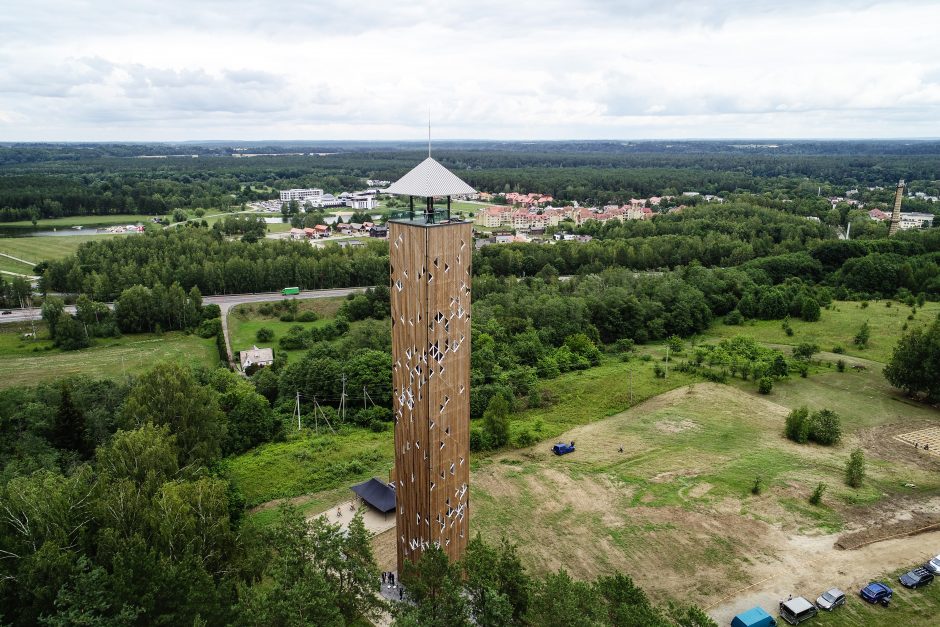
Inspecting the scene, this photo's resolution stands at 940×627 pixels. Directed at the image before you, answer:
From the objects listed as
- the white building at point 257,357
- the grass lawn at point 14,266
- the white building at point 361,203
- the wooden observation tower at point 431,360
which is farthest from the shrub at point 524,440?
the white building at point 361,203

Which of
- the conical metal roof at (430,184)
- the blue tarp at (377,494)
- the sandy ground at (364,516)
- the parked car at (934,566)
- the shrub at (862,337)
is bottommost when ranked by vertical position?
the sandy ground at (364,516)

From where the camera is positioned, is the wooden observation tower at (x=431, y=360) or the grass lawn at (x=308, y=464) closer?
the wooden observation tower at (x=431, y=360)

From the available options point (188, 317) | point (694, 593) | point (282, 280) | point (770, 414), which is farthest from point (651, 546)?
point (282, 280)

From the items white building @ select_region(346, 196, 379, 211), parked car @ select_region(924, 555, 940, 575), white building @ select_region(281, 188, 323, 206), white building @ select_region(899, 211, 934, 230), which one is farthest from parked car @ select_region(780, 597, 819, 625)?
white building @ select_region(281, 188, 323, 206)

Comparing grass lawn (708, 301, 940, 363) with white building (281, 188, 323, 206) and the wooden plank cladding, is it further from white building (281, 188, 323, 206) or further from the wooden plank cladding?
white building (281, 188, 323, 206)

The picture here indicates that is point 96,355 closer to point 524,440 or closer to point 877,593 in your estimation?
point 524,440

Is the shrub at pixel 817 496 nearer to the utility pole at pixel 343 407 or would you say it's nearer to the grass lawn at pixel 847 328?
the grass lawn at pixel 847 328

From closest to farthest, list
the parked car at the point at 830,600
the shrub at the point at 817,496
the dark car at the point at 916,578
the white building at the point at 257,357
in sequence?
1. the parked car at the point at 830,600
2. the dark car at the point at 916,578
3. the shrub at the point at 817,496
4. the white building at the point at 257,357

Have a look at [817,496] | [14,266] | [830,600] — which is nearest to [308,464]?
[830,600]
